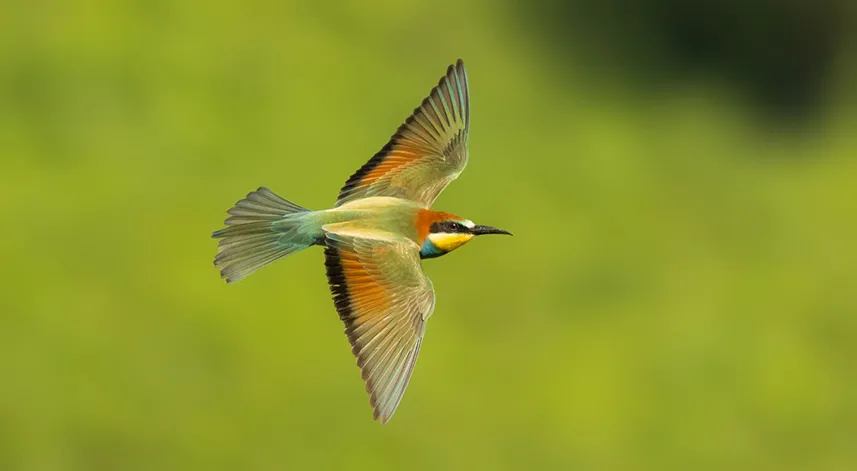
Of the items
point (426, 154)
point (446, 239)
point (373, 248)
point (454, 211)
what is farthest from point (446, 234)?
point (454, 211)

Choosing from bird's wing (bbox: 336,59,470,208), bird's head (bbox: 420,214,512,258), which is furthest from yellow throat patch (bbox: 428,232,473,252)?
bird's wing (bbox: 336,59,470,208)

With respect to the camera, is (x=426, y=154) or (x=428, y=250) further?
(x=426, y=154)

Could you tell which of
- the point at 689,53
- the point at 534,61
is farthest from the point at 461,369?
the point at 689,53

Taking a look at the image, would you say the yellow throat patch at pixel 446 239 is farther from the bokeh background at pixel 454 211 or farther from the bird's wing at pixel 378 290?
the bokeh background at pixel 454 211

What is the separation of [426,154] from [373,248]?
1.07ft

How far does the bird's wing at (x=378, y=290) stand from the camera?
68.1 inches

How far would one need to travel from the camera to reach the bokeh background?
392cm

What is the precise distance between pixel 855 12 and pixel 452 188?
2.71 metres

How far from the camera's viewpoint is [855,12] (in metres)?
6.20

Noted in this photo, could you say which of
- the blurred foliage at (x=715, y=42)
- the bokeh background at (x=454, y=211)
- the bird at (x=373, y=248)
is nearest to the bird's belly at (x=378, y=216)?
the bird at (x=373, y=248)

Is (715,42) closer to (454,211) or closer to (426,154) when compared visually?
(454,211)

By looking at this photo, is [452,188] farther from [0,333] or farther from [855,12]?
[855,12]

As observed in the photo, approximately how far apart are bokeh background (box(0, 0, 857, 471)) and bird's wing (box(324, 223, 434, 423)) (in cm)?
222

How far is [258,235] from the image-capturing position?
186 cm
